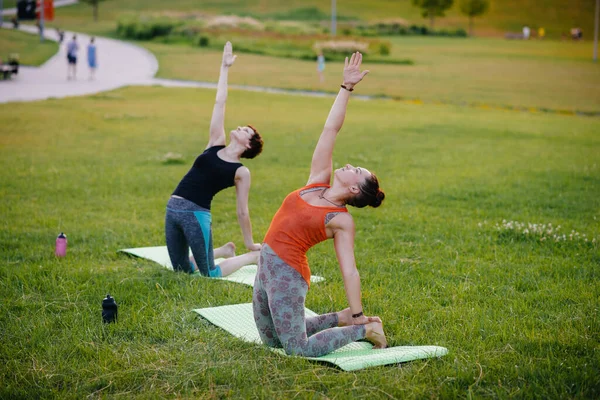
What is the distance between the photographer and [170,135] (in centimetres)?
1916

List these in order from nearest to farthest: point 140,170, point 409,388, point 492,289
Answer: point 409,388
point 492,289
point 140,170

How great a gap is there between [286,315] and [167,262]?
3091 millimetres

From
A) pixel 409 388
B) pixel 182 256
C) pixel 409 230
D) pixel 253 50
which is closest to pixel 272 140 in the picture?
pixel 409 230

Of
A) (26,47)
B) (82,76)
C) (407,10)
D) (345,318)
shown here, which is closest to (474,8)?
(407,10)

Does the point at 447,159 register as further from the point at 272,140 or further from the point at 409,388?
the point at 409,388

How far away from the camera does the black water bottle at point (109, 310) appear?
588 cm

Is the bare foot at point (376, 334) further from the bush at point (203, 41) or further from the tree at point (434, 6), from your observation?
A: the tree at point (434, 6)

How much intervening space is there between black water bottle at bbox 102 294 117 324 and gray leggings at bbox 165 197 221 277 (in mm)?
1608

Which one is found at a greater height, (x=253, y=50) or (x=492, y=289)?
(x=253, y=50)

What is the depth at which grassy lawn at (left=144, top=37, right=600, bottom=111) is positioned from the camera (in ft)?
109

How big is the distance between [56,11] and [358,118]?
8854 cm

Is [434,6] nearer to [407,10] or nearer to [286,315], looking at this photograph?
[407,10]

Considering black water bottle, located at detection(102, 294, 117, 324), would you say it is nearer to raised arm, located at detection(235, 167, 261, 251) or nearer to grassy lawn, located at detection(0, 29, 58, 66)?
raised arm, located at detection(235, 167, 261, 251)

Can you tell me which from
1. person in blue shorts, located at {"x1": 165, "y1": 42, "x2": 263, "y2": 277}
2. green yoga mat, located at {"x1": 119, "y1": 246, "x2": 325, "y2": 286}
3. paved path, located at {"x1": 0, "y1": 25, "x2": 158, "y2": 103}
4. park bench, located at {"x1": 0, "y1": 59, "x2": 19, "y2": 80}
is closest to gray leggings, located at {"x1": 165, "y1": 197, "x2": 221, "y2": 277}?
person in blue shorts, located at {"x1": 165, "y1": 42, "x2": 263, "y2": 277}
